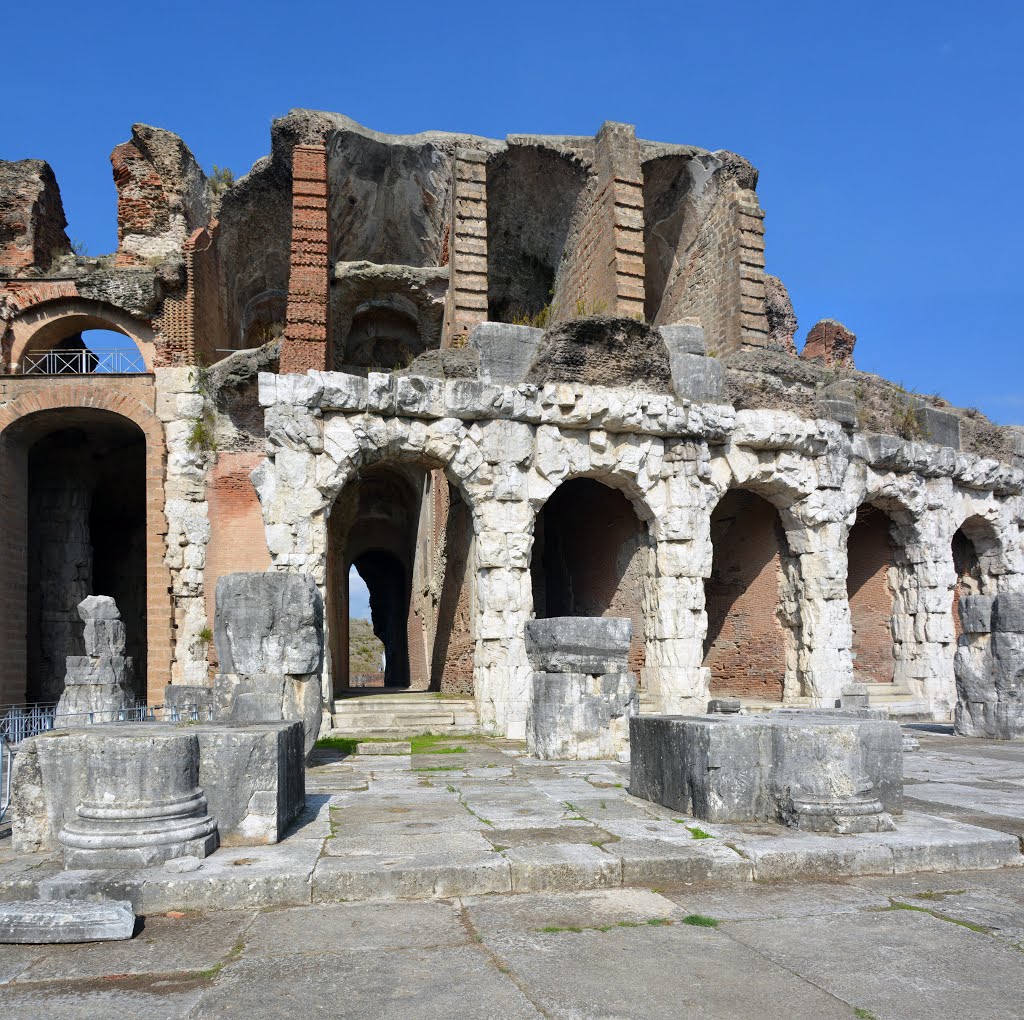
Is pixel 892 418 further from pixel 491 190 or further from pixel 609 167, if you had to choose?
pixel 491 190

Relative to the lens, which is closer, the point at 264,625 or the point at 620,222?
the point at 264,625

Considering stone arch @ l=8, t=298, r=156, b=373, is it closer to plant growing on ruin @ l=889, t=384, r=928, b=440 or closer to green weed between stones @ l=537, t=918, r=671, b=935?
plant growing on ruin @ l=889, t=384, r=928, b=440

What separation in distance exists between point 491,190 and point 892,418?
336 inches

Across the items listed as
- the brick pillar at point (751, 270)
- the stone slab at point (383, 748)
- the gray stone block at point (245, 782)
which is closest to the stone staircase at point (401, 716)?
the stone slab at point (383, 748)

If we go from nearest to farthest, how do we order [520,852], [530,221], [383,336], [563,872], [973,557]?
[563,872]
[520,852]
[973,557]
[530,221]
[383,336]

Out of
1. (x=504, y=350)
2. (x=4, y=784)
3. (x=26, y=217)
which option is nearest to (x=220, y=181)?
(x=26, y=217)

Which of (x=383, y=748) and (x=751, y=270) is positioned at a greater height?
(x=751, y=270)

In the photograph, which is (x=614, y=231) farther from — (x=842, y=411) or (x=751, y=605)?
(x=751, y=605)

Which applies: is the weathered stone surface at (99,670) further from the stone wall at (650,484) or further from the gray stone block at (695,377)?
the gray stone block at (695,377)

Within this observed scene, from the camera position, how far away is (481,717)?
11.7 meters

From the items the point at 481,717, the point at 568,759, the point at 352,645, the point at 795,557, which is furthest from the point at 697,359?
the point at 352,645

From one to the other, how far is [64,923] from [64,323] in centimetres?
1686

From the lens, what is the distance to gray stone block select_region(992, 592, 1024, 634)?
11.0m

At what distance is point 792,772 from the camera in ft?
17.2
